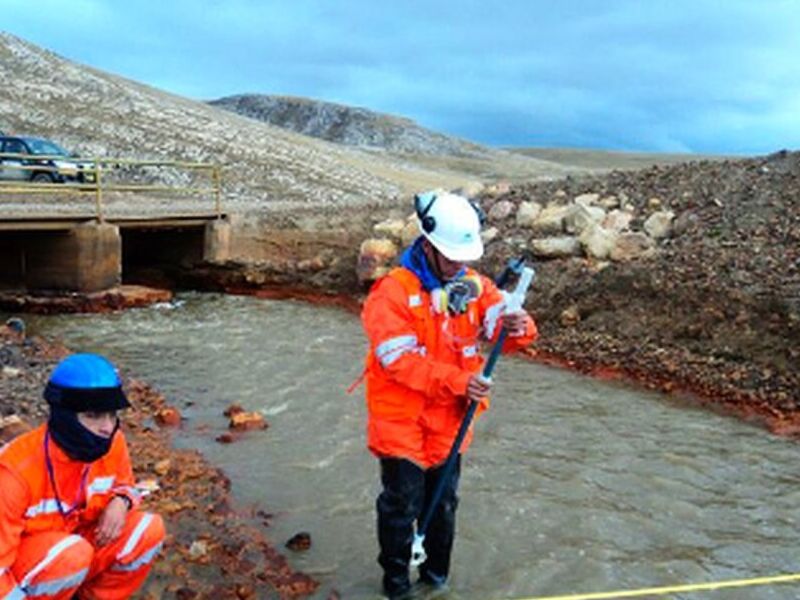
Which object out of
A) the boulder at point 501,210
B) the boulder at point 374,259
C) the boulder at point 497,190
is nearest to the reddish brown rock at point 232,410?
the boulder at point 374,259

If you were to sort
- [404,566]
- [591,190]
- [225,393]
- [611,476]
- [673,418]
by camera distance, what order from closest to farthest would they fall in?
1. [404,566]
2. [611,476]
3. [673,418]
4. [225,393]
5. [591,190]

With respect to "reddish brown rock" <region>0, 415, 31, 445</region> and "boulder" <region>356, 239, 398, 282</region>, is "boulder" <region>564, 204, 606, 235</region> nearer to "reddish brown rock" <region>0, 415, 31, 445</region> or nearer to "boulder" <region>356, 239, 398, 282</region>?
"boulder" <region>356, 239, 398, 282</region>

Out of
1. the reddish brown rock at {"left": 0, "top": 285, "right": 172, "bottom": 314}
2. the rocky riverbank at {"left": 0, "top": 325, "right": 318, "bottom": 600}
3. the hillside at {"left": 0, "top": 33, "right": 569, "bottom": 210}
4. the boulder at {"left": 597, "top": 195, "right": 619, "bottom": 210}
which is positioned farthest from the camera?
the hillside at {"left": 0, "top": 33, "right": 569, "bottom": 210}

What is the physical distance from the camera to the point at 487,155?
73875 millimetres

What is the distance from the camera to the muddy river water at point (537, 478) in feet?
16.7

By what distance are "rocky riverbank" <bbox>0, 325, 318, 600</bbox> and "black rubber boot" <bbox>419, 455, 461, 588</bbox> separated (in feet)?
1.98

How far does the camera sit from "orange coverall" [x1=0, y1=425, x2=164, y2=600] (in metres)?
3.12

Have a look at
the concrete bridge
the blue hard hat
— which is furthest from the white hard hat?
the concrete bridge

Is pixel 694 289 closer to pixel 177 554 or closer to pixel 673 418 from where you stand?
pixel 673 418

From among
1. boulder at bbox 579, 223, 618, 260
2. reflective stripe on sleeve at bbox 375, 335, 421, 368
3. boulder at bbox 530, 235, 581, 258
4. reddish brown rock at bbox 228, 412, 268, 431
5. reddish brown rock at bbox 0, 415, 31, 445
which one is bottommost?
reddish brown rock at bbox 228, 412, 268, 431

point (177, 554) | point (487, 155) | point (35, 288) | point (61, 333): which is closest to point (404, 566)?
point (177, 554)

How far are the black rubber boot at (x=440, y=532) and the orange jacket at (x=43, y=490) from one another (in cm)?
149

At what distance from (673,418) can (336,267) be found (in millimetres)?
9246

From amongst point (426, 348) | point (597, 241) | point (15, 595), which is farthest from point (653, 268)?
point (15, 595)
